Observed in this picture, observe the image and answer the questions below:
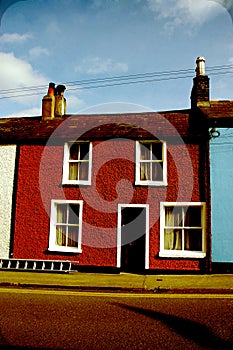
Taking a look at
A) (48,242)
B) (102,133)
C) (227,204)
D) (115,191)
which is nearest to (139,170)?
(115,191)

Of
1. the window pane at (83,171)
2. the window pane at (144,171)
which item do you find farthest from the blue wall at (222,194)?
the window pane at (83,171)

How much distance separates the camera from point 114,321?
5.59 metres

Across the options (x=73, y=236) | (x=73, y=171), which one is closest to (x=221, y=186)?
(x=73, y=171)

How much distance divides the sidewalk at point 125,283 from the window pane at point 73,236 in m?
1.77

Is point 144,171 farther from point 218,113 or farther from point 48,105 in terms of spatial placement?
point 48,105

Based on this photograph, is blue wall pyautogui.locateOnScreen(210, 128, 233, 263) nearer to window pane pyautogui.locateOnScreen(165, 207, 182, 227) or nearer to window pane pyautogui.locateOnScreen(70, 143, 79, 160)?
window pane pyautogui.locateOnScreen(165, 207, 182, 227)

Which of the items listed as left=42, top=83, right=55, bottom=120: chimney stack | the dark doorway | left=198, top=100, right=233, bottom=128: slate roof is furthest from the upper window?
left=198, top=100, right=233, bottom=128: slate roof

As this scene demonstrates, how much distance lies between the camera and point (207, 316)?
19.1 feet

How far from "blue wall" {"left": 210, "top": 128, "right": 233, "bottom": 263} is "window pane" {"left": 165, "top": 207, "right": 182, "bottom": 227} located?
3.88ft

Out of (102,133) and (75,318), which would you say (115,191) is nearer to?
(102,133)

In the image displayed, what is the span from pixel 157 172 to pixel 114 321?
7.81 meters

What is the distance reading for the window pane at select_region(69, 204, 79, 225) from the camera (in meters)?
13.0

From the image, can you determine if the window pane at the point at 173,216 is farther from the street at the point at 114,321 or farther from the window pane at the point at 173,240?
the street at the point at 114,321

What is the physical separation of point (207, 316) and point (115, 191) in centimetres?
738
